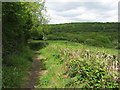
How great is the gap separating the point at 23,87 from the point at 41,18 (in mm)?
19597

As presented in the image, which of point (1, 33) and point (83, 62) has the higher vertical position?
point (1, 33)

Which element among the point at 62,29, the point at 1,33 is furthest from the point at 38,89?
the point at 62,29

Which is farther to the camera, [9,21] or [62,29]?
[62,29]

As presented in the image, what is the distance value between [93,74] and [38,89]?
228cm

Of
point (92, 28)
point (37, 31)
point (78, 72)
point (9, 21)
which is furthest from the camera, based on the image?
point (92, 28)

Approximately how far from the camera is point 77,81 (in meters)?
5.35

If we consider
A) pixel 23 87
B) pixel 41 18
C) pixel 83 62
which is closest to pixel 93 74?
pixel 83 62

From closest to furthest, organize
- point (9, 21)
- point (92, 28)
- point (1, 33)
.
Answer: point (1, 33) → point (9, 21) → point (92, 28)

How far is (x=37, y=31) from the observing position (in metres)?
21.8

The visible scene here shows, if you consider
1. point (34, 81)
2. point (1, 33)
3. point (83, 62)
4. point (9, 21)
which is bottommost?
point (34, 81)

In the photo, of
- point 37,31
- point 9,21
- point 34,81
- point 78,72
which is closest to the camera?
point 78,72

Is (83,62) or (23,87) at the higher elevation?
(83,62)

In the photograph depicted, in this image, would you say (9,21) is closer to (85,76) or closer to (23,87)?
(23,87)

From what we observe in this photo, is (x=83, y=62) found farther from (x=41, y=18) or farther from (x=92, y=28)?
(x=92, y=28)
